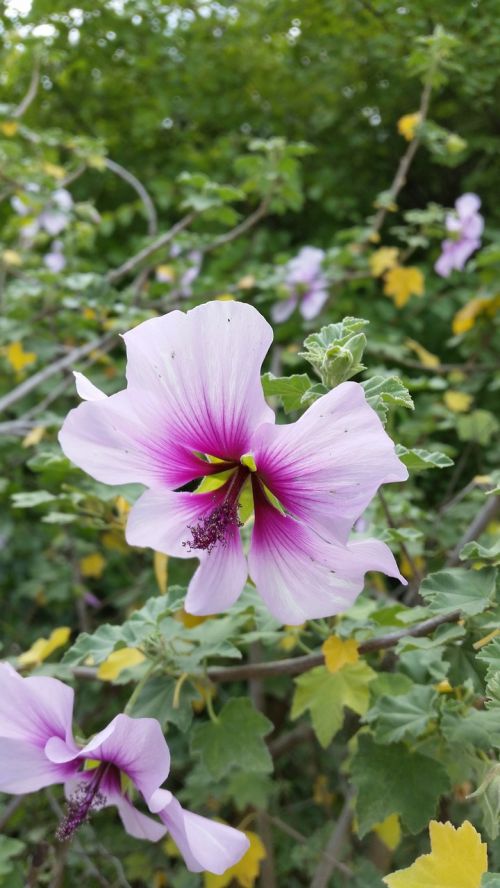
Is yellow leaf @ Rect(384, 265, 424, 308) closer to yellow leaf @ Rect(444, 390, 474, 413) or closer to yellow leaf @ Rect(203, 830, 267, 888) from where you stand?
yellow leaf @ Rect(444, 390, 474, 413)

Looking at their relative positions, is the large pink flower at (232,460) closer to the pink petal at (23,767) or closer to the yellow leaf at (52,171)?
the pink petal at (23,767)

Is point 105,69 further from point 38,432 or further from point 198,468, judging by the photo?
point 198,468

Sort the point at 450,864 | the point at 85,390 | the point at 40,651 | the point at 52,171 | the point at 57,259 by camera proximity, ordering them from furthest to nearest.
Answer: the point at 57,259 → the point at 52,171 → the point at 40,651 → the point at 85,390 → the point at 450,864

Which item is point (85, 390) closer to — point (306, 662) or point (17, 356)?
point (306, 662)

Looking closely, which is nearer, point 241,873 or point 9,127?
point 241,873

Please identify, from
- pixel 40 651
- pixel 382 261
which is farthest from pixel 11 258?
pixel 40 651

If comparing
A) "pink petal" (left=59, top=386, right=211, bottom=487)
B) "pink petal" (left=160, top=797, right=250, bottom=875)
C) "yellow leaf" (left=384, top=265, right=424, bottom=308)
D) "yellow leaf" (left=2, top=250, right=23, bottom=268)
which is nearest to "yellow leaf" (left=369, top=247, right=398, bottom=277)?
"yellow leaf" (left=384, top=265, right=424, bottom=308)
